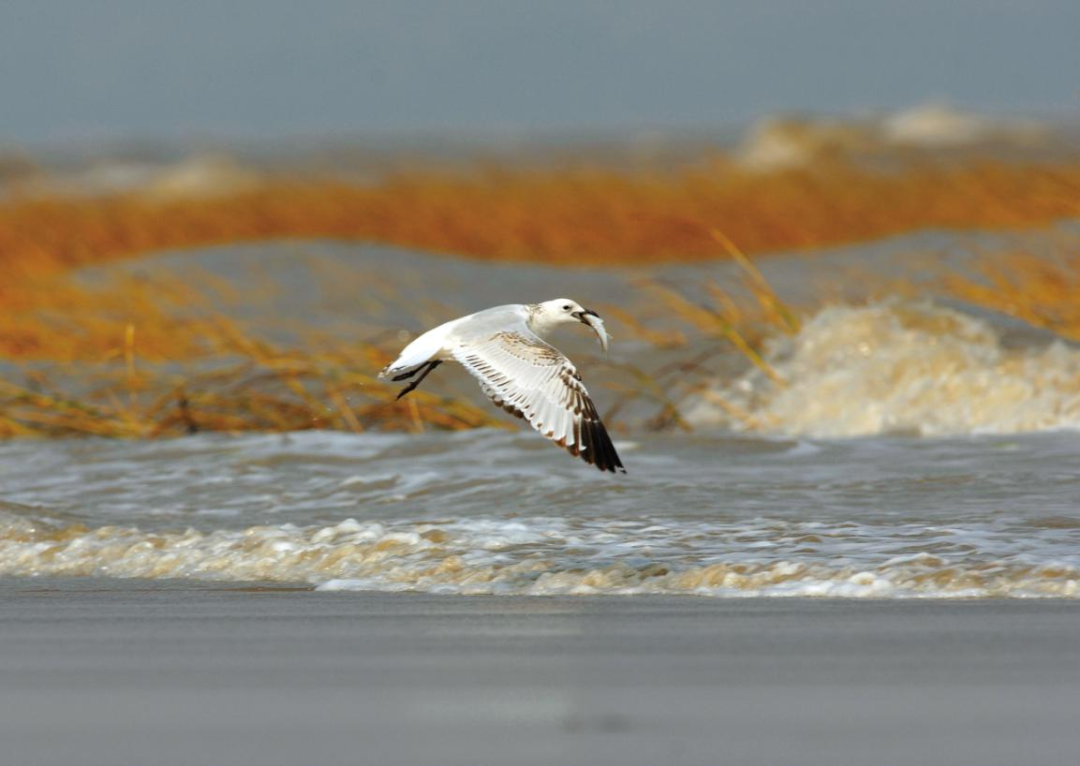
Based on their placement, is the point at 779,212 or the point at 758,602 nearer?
the point at 758,602

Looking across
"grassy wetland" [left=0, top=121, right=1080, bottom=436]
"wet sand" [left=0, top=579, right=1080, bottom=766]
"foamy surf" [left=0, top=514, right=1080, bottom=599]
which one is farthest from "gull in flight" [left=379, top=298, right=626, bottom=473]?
"grassy wetland" [left=0, top=121, right=1080, bottom=436]

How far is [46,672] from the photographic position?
11.6 feet

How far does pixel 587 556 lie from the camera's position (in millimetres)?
5211

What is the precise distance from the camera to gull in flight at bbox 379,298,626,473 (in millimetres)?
4934

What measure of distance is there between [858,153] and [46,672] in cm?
1880

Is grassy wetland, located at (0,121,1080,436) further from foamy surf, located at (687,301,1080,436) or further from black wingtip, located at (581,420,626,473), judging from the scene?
black wingtip, located at (581,420,626,473)

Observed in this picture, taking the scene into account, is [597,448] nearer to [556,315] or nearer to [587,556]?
[587,556]

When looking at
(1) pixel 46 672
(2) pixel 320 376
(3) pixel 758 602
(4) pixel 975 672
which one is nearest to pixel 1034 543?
(3) pixel 758 602

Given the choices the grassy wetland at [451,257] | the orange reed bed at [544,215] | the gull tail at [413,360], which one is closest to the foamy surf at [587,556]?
the gull tail at [413,360]

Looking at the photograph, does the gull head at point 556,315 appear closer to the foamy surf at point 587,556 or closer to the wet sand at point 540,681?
the foamy surf at point 587,556

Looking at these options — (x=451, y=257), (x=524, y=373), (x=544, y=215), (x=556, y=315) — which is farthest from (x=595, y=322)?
(x=544, y=215)

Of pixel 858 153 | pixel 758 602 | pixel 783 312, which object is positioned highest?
pixel 858 153

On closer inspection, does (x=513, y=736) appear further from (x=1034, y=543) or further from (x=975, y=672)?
(x=1034, y=543)

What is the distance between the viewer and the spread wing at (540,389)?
4914 millimetres
